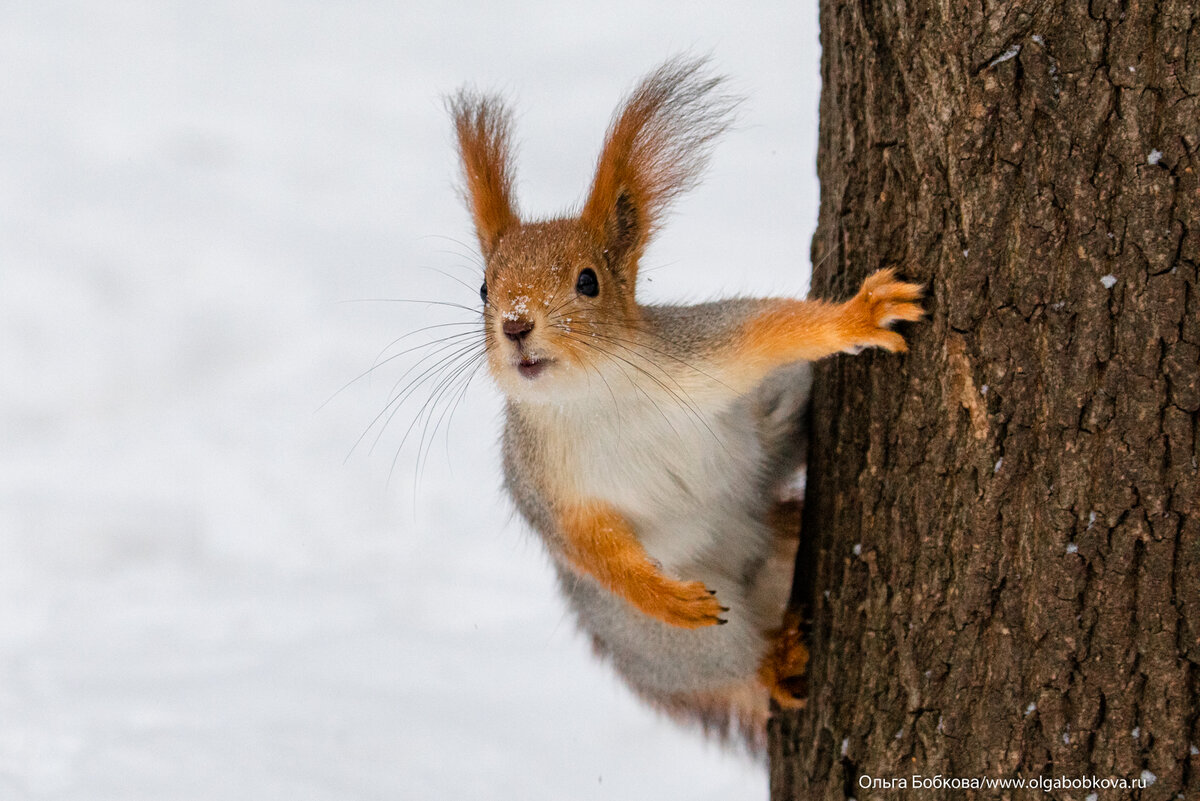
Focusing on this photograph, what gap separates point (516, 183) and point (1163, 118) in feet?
3.54

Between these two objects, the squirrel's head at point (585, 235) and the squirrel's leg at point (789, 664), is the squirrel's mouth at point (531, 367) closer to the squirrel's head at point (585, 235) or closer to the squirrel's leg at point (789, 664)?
the squirrel's head at point (585, 235)

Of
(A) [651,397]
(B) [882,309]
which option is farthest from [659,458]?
(B) [882,309]

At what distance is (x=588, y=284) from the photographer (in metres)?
1.72

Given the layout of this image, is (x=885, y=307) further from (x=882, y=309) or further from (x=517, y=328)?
(x=517, y=328)

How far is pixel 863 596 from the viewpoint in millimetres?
1583

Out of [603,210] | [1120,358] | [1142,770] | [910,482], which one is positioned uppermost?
[603,210]

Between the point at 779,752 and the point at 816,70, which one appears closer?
A: the point at 779,752

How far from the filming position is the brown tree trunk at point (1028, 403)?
127 cm

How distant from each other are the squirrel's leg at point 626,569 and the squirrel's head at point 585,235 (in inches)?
10.1

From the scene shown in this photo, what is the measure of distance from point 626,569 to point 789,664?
12.2 inches

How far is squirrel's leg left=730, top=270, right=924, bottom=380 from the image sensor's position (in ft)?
4.87

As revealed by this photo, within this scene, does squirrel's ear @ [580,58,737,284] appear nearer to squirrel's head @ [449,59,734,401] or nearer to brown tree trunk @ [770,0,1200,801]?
squirrel's head @ [449,59,734,401]

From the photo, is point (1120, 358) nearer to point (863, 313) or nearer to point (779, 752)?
point (863, 313)

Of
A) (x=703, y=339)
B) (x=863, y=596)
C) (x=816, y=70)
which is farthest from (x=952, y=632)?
(x=816, y=70)
